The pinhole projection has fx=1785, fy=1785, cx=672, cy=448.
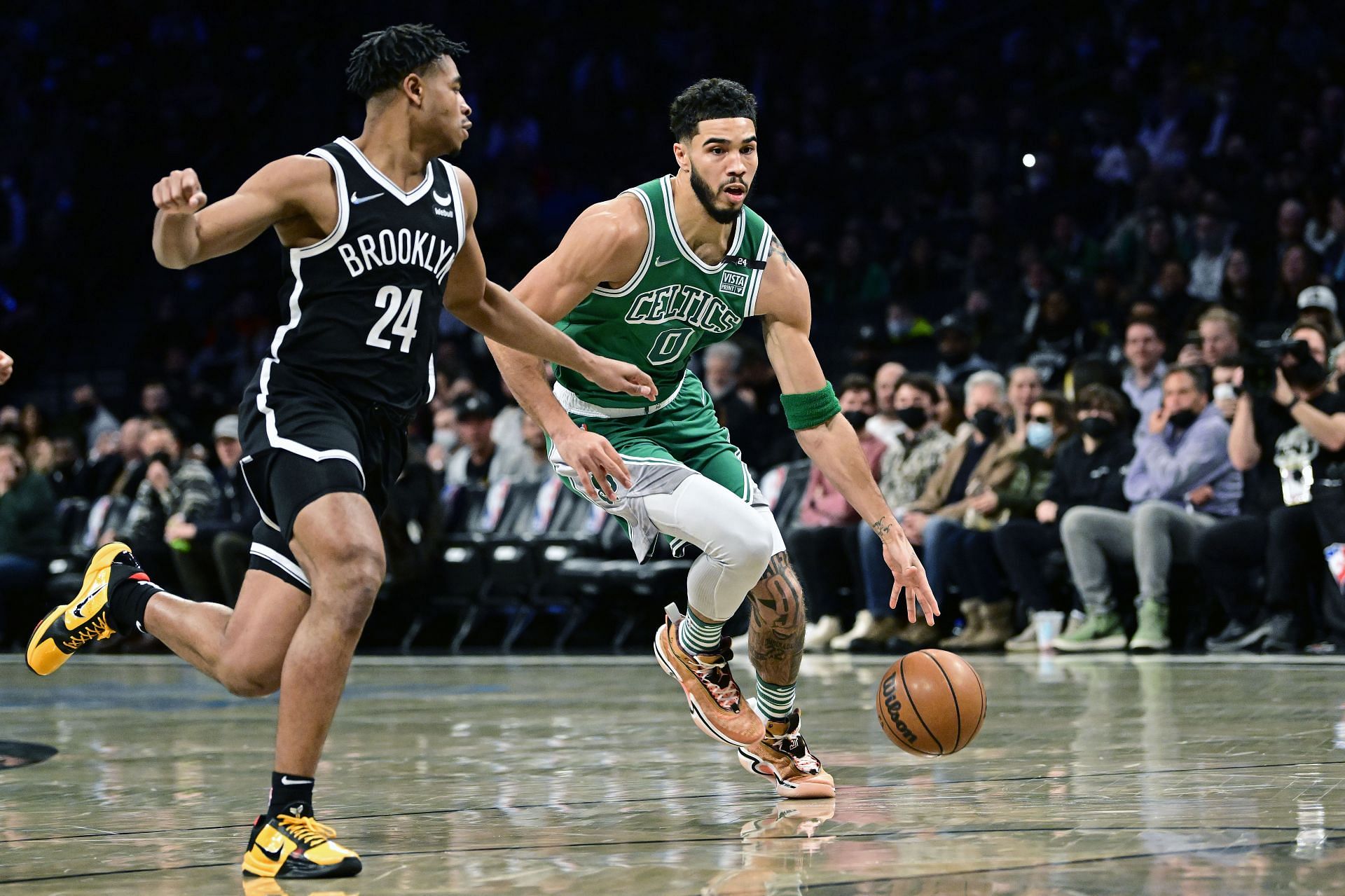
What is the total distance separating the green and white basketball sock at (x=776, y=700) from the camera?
5402mm

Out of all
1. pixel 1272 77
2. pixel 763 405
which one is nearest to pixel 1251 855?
pixel 763 405

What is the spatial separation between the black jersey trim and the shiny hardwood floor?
4.90ft

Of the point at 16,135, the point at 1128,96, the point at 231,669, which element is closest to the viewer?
the point at 231,669

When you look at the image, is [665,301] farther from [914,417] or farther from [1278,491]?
[914,417]

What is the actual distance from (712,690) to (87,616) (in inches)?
74.4

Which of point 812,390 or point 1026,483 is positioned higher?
point 812,390

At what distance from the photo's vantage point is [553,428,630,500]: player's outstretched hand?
5.01 m

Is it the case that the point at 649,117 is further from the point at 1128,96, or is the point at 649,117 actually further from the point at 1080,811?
the point at 1080,811

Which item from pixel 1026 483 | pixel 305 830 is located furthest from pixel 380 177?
pixel 1026 483

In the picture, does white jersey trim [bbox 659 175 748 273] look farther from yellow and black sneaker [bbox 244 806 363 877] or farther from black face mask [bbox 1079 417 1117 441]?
black face mask [bbox 1079 417 1117 441]

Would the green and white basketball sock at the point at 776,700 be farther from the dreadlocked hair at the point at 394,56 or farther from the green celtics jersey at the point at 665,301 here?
the dreadlocked hair at the point at 394,56

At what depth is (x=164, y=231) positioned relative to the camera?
4051 millimetres

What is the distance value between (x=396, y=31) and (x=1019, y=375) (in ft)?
23.2

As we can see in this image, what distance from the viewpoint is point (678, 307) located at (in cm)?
559
